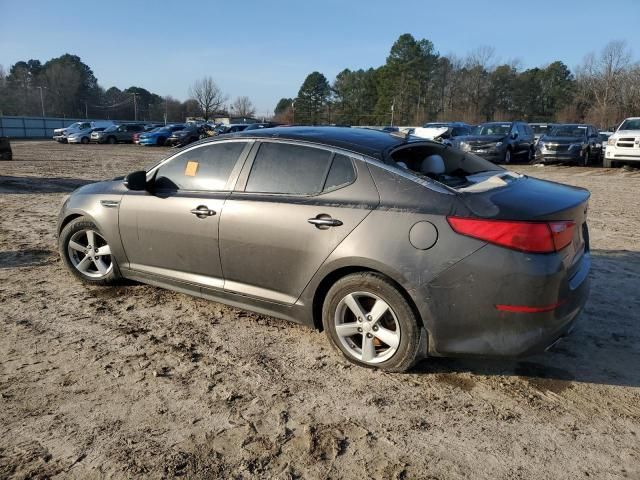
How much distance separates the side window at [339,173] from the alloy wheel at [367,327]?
0.77 meters

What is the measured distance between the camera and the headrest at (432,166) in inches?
146

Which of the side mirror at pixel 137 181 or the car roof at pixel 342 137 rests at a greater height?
the car roof at pixel 342 137

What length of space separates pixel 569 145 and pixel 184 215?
64.8 feet

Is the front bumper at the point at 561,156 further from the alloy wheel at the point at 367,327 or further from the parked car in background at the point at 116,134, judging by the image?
the parked car in background at the point at 116,134

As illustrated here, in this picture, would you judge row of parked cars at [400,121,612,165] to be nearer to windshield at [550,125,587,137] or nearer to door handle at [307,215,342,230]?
windshield at [550,125,587,137]

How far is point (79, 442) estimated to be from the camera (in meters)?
2.55

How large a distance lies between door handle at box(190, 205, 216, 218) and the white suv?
60.2 ft

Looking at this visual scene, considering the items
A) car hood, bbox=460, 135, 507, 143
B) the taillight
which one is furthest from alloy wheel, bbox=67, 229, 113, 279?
car hood, bbox=460, 135, 507, 143

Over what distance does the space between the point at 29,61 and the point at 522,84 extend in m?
91.1

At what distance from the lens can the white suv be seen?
57.2 feet

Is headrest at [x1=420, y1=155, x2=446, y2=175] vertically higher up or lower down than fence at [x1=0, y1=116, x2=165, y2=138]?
lower down

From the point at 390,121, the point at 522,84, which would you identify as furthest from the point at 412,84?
the point at 522,84

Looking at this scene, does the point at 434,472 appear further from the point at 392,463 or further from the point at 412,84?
the point at 412,84

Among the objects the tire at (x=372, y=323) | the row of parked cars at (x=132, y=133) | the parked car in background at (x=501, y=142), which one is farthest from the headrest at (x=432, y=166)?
the row of parked cars at (x=132, y=133)
